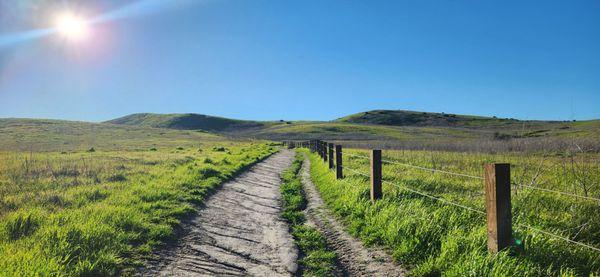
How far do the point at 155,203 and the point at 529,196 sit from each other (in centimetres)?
798

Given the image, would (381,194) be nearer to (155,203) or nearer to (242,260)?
(242,260)

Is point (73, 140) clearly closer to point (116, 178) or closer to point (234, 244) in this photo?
point (116, 178)

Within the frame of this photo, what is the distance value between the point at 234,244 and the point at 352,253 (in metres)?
2.15

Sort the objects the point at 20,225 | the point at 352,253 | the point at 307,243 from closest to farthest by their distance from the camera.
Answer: the point at 352,253, the point at 20,225, the point at 307,243

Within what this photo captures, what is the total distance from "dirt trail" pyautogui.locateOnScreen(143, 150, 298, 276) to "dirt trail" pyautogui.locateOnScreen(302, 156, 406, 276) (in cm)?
74

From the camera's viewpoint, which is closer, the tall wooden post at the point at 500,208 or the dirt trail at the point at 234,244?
the tall wooden post at the point at 500,208

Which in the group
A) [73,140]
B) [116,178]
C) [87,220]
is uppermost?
[73,140]

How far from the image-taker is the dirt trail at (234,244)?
6.10 m

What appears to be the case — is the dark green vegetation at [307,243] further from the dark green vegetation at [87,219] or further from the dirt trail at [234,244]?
the dark green vegetation at [87,219]

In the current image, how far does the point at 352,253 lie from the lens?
6828 mm

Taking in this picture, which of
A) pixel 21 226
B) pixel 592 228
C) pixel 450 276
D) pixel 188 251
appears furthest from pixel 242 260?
pixel 592 228

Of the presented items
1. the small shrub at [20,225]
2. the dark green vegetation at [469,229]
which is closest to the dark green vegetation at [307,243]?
the dark green vegetation at [469,229]

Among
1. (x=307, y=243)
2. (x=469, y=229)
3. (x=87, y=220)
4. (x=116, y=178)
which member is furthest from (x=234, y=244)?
(x=116, y=178)

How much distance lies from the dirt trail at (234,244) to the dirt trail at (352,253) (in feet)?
2.43
